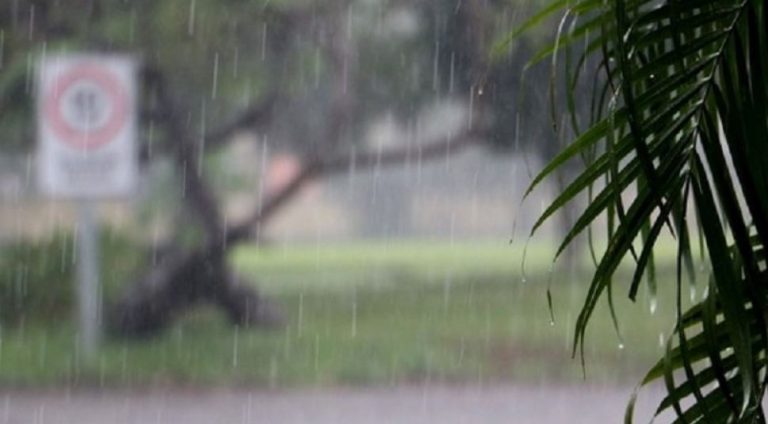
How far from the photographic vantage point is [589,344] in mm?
4695

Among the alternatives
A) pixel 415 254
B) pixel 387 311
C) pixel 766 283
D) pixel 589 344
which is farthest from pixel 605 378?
pixel 766 283

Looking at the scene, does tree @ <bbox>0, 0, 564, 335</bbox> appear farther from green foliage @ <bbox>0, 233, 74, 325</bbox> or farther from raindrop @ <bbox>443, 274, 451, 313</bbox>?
raindrop @ <bbox>443, 274, 451, 313</bbox>

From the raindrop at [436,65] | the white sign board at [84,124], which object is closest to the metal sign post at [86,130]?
the white sign board at [84,124]

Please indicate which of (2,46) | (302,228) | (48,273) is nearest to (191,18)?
(2,46)

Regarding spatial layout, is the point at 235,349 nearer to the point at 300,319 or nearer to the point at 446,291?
the point at 300,319

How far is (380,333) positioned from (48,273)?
1.20m

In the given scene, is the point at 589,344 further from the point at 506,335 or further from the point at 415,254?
the point at 415,254

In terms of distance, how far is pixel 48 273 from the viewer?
525 cm

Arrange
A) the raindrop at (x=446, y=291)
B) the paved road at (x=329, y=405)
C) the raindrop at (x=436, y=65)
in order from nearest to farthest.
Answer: the paved road at (x=329, y=405) → the raindrop at (x=436, y=65) → the raindrop at (x=446, y=291)

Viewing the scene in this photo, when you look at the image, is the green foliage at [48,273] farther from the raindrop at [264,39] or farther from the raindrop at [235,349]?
the raindrop at [264,39]

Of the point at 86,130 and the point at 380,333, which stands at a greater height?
the point at 86,130

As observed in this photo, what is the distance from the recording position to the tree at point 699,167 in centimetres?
102

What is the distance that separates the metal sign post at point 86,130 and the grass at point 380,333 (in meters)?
0.23

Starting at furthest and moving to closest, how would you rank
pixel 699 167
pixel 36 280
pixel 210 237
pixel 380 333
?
pixel 210 237 < pixel 36 280 < pixel 380 333 < pixel 699 167
